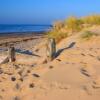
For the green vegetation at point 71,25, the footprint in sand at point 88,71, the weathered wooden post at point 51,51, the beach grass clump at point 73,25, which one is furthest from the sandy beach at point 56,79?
the beach grass clump at point 73,25

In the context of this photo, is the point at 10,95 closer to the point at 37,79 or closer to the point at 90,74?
the point at 37,79

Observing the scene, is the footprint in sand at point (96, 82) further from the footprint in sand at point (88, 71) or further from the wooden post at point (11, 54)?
the wooden post at point (11, 54)

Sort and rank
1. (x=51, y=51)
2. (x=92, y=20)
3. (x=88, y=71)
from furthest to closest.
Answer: (x=92, y=20) → (x=51, y=51) → (x=88, y=71)

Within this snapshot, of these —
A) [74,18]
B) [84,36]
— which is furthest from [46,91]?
[74,18]

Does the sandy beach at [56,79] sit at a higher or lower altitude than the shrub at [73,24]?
lower

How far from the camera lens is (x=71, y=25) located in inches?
→ 665

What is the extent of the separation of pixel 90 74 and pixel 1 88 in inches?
74.5

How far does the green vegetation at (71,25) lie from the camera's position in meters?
15.8

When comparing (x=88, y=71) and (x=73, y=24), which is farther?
(x=73, y=24)

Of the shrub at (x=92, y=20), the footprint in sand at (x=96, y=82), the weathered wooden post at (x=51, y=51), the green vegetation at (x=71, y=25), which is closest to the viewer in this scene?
the footprint in sand at (x=96, y=82)

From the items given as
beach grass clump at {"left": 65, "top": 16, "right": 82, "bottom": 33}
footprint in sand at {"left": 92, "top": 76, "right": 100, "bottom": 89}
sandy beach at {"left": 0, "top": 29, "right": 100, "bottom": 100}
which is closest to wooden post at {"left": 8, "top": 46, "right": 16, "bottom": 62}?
sandy beach at {"left": 0, "top": 29, "right": 100, "bottom": 100}

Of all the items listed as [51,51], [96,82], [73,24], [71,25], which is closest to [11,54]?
[51,51]

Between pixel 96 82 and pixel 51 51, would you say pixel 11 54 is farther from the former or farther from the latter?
pixel 96 82

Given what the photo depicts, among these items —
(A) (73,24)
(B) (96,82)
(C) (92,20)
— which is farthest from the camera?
(C) (92,20)
